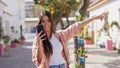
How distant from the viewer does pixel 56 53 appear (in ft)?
14.6

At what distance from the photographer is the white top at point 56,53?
4.40 m

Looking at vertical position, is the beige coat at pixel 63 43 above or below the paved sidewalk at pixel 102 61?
above

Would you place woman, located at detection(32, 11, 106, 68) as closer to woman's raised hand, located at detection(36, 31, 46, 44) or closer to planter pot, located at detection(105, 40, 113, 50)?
woman's raised hand, located at detection(36, 31, 46, 44)

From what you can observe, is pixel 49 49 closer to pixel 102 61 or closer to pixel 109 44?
pixel 102 61

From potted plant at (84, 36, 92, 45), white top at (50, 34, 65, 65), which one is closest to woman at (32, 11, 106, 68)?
white top at (50, 34, 65, 65)

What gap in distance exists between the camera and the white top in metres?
4.40

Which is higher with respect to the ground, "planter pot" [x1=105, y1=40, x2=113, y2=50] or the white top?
the white top

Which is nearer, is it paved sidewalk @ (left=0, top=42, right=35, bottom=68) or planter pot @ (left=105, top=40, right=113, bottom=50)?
paved sidewalk @ (left=0, top=42, right=35, bottom=68)

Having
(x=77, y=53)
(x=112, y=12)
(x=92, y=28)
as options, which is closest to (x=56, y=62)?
(x=77, y=53)

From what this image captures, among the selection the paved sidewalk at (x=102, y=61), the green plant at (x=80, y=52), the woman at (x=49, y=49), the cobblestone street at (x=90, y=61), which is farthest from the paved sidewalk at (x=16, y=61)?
the woman at (x=49, y=49)

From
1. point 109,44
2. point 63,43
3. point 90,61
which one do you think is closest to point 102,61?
point 90,61

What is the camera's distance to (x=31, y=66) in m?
13.5

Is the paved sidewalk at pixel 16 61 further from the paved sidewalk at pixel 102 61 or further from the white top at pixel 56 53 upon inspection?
the white top at pixel 56 53

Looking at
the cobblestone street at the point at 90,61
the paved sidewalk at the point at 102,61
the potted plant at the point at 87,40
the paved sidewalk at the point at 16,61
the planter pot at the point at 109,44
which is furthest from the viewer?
the potted plant at the point at 87,40
